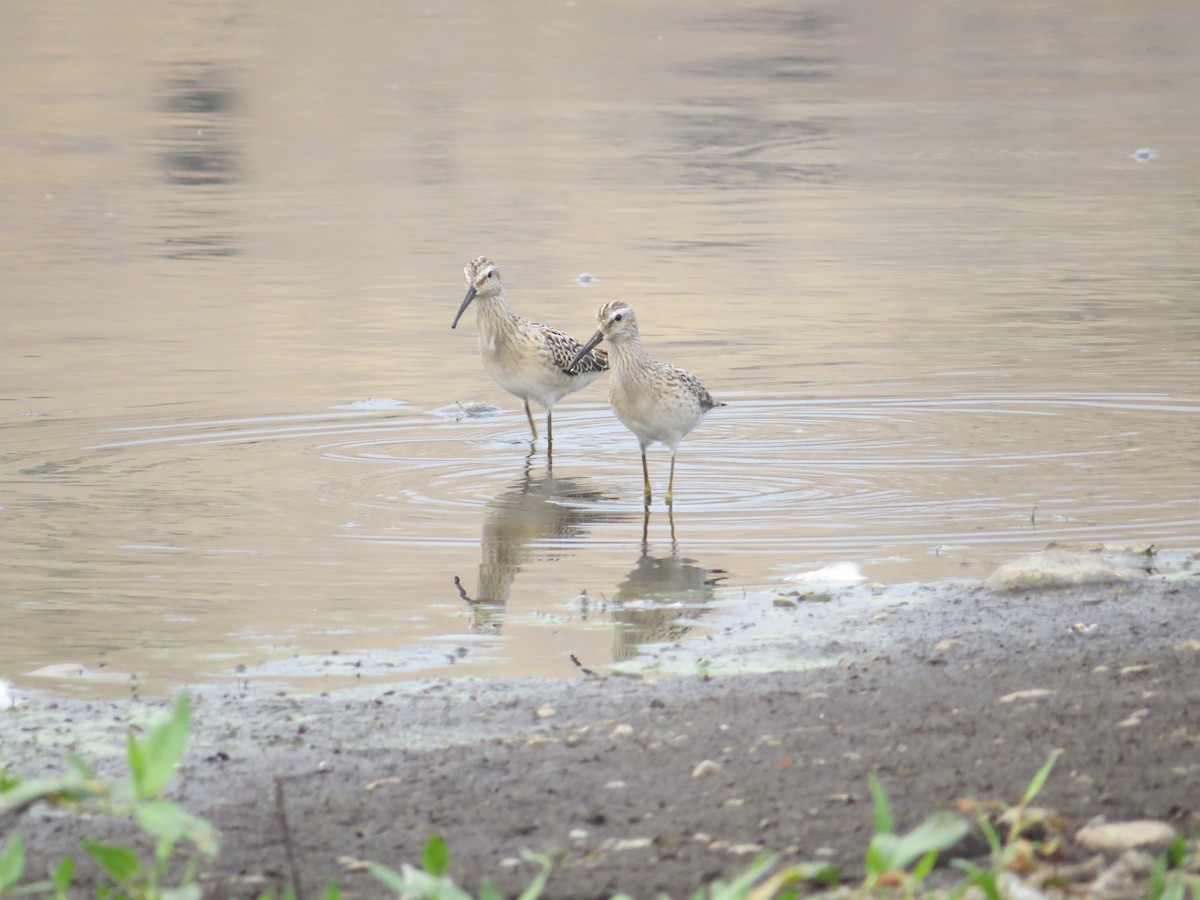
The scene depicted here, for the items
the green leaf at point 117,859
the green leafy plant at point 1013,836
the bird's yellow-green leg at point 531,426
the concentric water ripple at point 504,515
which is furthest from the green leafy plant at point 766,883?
the bird's yellow-green leg at point 531,426

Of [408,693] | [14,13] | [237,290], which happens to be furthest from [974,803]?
[14,13]

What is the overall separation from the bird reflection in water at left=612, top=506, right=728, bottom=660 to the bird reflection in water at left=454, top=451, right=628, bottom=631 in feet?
1.65

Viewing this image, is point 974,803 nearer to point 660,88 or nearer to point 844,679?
point 844,679

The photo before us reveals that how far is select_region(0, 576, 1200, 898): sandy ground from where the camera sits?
4.64m

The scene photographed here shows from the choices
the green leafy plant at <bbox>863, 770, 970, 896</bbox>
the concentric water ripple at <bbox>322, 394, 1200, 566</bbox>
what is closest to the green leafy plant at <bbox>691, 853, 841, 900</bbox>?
the green leafy plant at <bbox>863, 770, 970, 896</bbox>

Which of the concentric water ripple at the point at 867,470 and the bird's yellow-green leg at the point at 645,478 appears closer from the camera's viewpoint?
the concentric water ripple at the point at 867,470

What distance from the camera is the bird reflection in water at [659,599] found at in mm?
7406

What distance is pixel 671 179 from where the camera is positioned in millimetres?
22953

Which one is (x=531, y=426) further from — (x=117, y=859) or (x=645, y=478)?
(x=117, y=859)

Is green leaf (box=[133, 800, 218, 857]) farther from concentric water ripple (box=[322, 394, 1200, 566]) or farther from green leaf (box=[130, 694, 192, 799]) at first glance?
concentric water ripple (box=[322, 394, 1200, 566])

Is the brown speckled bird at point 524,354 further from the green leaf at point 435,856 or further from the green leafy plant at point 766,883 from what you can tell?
the green leaf at point 435,856

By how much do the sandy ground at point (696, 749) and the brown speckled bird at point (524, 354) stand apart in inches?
191

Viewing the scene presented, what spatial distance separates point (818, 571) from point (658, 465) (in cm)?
282

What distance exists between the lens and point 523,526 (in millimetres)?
9484
